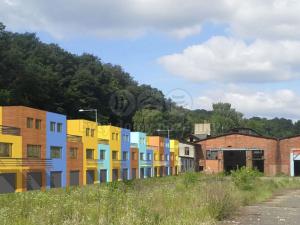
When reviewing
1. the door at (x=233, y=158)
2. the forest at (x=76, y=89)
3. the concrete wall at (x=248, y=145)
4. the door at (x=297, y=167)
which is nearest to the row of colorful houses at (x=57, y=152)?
the forest at (x=76, y=89)

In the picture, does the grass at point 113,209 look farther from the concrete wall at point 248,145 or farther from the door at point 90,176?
the concrete wall at point 248,145

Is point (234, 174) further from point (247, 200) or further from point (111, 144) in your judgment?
point (111, 144)

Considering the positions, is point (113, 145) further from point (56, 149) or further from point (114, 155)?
point (56, 149)

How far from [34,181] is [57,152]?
25.3 feet

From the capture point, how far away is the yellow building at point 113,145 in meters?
82.0

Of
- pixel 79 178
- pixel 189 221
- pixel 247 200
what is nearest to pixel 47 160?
pixel 79 178

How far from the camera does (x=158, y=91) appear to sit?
155 meters

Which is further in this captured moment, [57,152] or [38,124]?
[57,152]

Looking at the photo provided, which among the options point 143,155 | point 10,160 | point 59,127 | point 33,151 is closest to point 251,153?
point 143,155

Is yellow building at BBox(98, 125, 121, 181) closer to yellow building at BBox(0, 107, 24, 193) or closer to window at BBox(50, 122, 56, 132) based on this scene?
window at BBox(50, 122, 56, 132)

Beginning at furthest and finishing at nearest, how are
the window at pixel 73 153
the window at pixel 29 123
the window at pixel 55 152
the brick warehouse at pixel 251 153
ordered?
the brick warehouse at pixel 251 153 → the window at pixel 73 153 → the window at pixel 55 152 → the window at pixel 29 123

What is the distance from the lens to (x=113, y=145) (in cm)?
8400

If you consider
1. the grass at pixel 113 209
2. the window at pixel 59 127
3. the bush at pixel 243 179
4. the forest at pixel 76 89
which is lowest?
the bush at pixel 243 179

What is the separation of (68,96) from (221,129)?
6361cm
